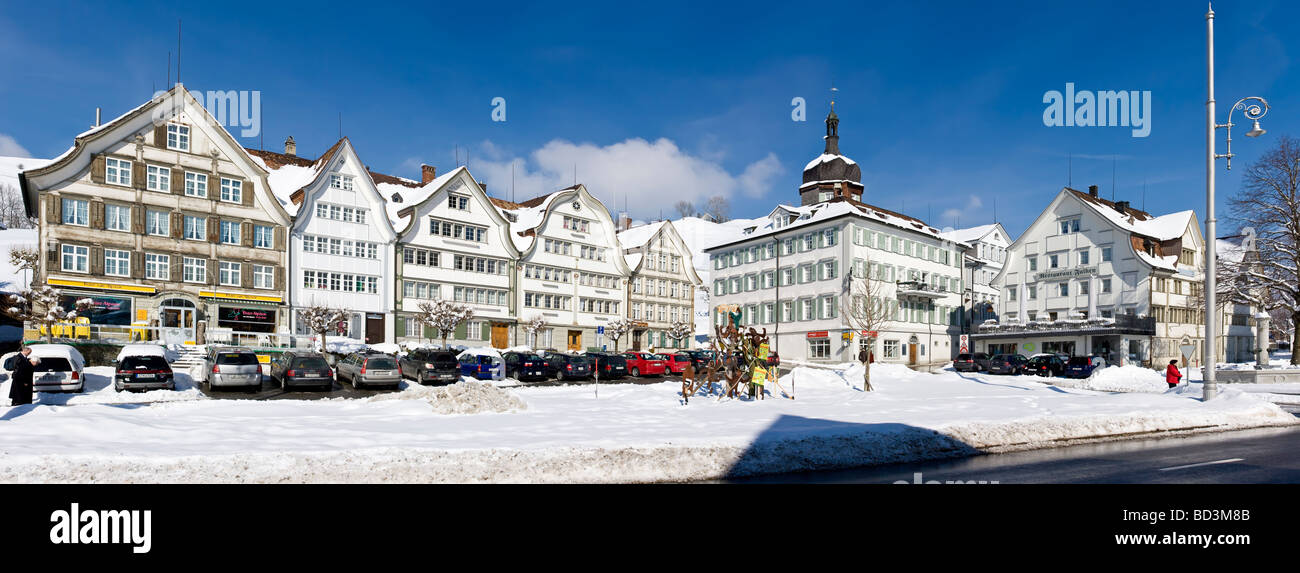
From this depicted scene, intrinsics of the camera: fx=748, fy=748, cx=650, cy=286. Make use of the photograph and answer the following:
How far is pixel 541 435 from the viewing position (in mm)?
16344

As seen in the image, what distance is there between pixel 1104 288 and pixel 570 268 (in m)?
45.3

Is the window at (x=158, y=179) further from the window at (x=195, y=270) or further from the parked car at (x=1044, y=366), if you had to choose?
the parked car at (x=1044, y=366)

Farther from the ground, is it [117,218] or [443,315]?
[117,218]

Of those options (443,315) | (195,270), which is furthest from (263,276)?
(443,315)

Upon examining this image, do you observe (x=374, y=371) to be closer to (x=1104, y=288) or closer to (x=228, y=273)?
(x=228, y=273)

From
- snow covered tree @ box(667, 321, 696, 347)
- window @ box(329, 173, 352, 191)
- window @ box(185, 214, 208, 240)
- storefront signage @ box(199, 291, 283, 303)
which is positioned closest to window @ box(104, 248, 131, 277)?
window @ box(185, 214, 208, 240)

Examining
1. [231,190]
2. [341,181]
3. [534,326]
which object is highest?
[341,181]

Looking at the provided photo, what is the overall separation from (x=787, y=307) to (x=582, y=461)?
5582cm

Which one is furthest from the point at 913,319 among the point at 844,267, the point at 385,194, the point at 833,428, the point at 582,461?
the point at 582,461

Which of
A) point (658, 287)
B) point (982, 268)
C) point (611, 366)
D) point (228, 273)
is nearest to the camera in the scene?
point (611, 366)

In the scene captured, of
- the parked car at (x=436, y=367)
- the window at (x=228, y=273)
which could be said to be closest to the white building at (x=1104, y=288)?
the parked car at (x=436, y=367)

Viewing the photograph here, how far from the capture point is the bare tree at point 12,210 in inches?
5064

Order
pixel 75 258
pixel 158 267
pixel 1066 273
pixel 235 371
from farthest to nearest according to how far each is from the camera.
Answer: pixel 1066 273 < pixel 158 267 < pixel 75 258 < pixel 235 371

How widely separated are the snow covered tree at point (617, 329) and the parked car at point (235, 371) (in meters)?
34.9
